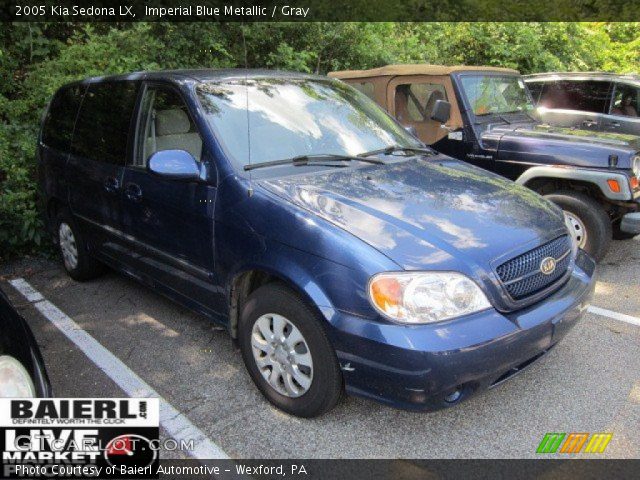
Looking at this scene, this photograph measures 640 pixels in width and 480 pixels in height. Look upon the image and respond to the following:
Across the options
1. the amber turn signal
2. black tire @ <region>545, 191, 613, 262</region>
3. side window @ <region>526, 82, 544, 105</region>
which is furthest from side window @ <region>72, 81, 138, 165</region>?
side window @ <region>526, 82, 544, 105</region>

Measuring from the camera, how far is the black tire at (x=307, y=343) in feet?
8.40

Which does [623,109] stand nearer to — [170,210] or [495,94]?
[495,94]

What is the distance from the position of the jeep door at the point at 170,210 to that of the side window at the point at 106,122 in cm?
16

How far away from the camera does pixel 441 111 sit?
5320 mm

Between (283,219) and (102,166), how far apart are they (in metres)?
1.99

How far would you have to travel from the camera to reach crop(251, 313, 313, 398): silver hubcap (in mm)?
2699

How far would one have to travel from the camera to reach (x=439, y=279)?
240 centimetres

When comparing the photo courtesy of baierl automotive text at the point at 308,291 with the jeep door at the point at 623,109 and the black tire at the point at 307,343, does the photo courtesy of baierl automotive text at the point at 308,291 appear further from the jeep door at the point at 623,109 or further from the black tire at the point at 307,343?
the jeep door at the point at 623,109

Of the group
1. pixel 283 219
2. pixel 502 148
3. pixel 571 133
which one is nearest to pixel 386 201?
pixel 283 219

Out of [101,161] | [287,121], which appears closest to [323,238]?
[287,121]

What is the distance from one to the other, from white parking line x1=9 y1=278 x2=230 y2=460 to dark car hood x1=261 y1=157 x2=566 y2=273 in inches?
51.3

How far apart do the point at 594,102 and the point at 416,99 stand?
3680 mm

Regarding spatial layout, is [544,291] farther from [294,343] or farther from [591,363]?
[294,343]

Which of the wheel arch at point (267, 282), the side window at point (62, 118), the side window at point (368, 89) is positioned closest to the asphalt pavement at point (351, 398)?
the wheel arch at point (267, 282)
